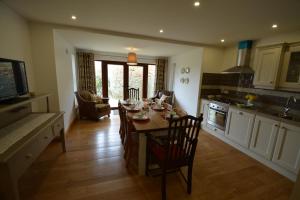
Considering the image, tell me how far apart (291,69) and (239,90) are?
3.99 ft

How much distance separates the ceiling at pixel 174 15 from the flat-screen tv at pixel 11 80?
35.5 inches

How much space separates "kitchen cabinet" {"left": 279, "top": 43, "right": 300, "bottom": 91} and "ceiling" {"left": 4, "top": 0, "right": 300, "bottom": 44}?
0.39 m

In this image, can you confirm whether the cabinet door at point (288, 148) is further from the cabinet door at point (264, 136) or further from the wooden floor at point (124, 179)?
the wooden floor at point (124, 179)

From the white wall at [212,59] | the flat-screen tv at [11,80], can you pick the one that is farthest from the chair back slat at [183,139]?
the white wall at [212,59]

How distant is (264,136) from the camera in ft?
8.36

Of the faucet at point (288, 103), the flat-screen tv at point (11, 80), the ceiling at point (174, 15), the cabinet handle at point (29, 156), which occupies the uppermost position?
the ceiling at point (174, 15)

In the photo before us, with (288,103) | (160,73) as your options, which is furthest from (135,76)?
(288,103)

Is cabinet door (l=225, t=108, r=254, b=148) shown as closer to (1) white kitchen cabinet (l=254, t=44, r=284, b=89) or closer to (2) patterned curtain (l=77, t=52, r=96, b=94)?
(1) white kitchen cabinet (l=254, t=44, r=284, b=89)

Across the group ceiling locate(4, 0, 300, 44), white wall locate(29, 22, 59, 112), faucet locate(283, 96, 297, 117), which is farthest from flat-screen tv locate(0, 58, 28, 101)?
faucet locate(283, 96, 297, 117)

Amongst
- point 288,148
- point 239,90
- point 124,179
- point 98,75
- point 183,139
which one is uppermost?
point 98,75

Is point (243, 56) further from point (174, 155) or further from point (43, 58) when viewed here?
point (43, 58)

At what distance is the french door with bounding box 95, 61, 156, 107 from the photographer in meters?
5.58

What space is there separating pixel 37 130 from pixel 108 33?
2.29 metres

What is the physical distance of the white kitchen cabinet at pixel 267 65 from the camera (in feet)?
8.70
